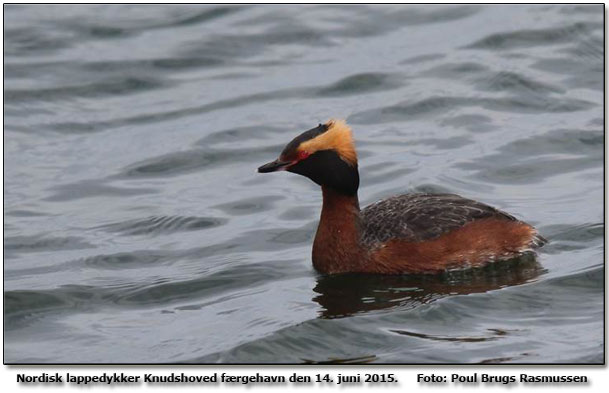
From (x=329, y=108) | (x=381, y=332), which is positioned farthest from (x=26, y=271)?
(x=329, y=108)

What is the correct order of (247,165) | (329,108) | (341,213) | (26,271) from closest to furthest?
(341,213) → (26,271) → (247,165) → (329,108)

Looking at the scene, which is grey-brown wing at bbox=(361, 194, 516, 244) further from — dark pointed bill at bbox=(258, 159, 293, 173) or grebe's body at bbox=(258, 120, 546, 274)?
dark pointed bill at bbox=(258, 159, 293, 173)

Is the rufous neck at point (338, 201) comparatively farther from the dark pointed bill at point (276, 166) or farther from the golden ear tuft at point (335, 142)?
the dark pointed bill at point (276, 166)

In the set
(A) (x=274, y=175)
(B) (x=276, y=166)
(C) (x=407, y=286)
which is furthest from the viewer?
(A) (x=274, y=175)

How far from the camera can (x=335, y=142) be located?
1130 centimetres

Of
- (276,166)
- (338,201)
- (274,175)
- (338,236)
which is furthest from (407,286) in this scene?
(274,175)

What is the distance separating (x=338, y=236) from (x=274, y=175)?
3703 mm

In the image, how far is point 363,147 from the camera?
52.5 ft

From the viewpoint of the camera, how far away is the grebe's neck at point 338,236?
37.6 ft

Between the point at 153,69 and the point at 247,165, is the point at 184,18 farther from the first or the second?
the point at 247,165

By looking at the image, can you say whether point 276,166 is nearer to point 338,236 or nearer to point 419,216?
point 338,236

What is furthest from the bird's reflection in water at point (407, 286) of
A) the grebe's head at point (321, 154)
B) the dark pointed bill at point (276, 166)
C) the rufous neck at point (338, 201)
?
the dark pointed bill at point (276, 166)

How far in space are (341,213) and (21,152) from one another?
6.25 m

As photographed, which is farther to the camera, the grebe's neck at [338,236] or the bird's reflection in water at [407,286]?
the grebe's neck at [338,236]
